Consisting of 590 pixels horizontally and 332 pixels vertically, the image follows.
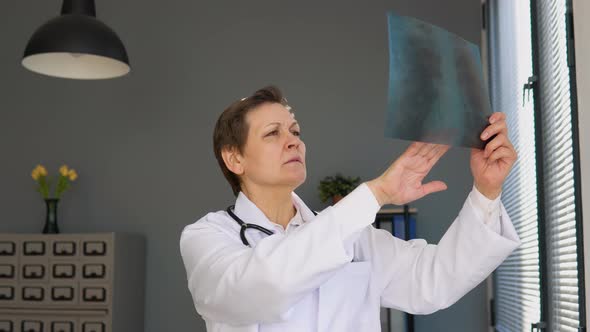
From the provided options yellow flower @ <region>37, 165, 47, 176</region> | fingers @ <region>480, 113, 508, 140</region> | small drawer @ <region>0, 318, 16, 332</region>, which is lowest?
small drawer @ <region>0, 318, 16, 332</region>

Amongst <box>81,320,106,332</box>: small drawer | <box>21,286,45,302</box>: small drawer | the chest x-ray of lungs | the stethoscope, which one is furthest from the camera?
<box>21,286,45,302</box>: small drawer

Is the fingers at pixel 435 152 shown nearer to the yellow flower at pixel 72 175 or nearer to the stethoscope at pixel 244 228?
the stethoscope at pixel 244 228

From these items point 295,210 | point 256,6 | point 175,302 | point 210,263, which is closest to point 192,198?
point 175,302

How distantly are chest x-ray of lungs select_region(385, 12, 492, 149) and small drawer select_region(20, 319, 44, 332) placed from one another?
12.9 feet

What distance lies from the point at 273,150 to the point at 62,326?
335 cm

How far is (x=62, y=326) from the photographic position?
185 inches

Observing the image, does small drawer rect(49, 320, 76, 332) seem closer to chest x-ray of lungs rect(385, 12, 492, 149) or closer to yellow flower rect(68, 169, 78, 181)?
yellow flower rect(68, 169, 78, 181)

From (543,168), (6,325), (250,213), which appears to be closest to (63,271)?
(6,325)

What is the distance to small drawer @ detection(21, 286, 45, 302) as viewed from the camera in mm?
4766

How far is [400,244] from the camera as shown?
1.83m

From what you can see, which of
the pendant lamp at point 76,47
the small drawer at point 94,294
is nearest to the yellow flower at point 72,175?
the small drawer at point 94,294

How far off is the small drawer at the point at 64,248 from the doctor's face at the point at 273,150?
310 centimetres

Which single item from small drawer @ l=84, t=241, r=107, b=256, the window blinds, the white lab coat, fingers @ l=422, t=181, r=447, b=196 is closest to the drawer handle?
small drawer @ l=84, t=241, r=107, b=256

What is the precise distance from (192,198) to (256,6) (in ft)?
4.39
